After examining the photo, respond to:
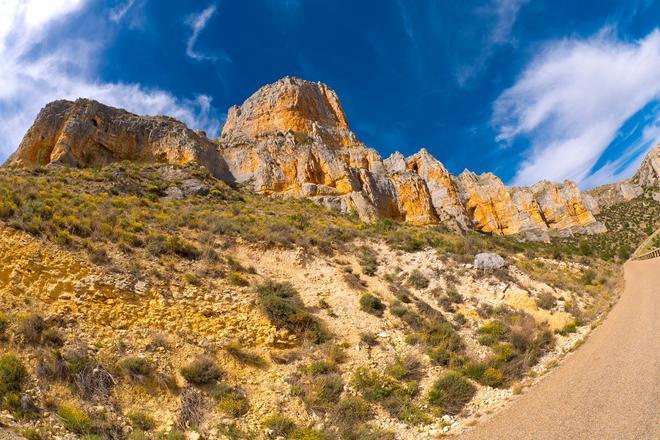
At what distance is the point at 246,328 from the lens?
10.6 m

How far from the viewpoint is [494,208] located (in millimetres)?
62156

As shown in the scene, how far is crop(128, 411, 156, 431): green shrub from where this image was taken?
22.7ft

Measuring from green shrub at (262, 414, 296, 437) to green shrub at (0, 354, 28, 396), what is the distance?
4.60 m

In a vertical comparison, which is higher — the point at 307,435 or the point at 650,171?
the point at 650,171

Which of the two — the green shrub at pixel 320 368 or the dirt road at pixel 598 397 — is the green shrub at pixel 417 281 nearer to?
the dirt road at pixel 598 397

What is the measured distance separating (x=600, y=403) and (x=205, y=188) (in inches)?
1047

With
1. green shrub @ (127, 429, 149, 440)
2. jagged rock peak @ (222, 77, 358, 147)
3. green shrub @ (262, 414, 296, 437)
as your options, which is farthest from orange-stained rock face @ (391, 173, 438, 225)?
green shrub @ (127, 429, 149, 440)

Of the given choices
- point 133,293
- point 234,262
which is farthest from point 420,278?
point 133,293

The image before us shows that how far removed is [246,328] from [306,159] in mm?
33198

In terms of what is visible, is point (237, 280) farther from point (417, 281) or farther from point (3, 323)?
point (417, 281)

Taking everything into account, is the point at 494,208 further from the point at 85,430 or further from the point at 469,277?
the point at 85,430

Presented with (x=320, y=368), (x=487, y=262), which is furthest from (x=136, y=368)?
(x=487, y=262)

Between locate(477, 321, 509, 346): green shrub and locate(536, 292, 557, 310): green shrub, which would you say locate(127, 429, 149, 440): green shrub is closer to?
locate(477, 321, 509, 346): green shrub

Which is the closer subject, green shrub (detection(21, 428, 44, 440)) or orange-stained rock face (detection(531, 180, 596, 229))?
green shrub (detection(21, 428, 44, 440))
